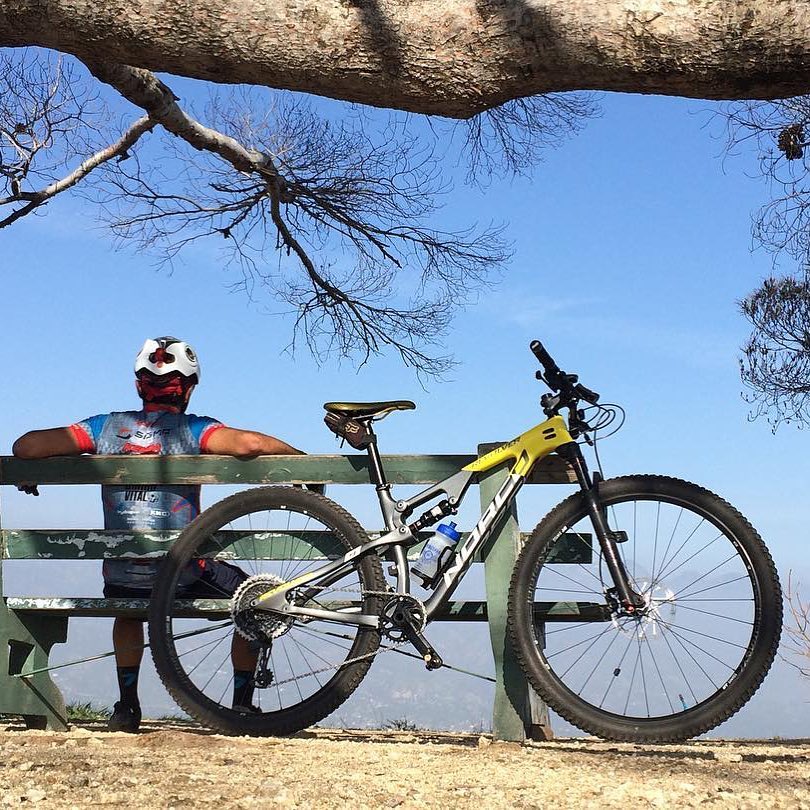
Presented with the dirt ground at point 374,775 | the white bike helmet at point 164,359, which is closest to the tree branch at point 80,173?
the white bike helmet at point 164,359

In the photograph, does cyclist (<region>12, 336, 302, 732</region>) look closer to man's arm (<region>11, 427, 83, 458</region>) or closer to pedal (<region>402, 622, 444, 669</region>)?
man's arm (<region>11, 427, 83, 458</region>)

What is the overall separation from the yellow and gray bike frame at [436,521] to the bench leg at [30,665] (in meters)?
1.43

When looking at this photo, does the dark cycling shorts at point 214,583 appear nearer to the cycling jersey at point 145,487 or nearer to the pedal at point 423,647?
the cycling jersey at point 145,487

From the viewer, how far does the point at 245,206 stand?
10.4 m

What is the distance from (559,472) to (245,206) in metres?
6.08

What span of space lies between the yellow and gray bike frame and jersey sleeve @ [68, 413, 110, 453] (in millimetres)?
1240

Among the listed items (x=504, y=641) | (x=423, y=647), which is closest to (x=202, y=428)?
(x=423, y=647)

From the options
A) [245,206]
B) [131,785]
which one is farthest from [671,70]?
[245,206]

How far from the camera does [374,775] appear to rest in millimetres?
3914

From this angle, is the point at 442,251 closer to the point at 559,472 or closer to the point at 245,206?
the point at 245,206

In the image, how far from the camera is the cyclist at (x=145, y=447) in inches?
214

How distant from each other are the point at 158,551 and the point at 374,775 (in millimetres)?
1961

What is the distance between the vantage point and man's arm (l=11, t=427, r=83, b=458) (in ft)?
18.1

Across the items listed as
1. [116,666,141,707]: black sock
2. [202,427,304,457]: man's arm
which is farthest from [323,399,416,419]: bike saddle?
[116,666,141,707]: black sock
